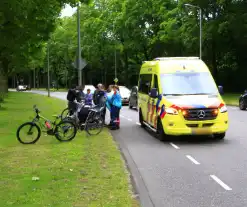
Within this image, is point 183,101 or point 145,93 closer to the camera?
point 183,101

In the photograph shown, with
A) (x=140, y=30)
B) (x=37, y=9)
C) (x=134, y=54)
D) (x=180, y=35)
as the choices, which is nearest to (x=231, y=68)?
(x=180, y=35)

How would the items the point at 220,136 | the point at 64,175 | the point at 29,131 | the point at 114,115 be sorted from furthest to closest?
the point at 114,115, the point at 220,136, the point at 29,131, the point at 64,175

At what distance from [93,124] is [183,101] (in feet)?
11.3

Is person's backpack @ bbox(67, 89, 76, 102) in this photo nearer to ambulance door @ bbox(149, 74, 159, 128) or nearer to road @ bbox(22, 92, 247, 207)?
road @ bbox(22, 92, 247, 207)

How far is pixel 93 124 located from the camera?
47.6 ft

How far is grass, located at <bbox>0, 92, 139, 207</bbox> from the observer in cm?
629

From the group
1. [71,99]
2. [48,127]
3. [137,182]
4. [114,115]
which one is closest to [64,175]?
[137,182]

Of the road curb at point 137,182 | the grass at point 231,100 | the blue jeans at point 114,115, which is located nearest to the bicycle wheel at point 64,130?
the road curb at point 137,182

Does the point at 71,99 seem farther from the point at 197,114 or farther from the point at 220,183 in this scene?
the point at 220,183

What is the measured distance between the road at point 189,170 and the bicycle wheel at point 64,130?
147cm

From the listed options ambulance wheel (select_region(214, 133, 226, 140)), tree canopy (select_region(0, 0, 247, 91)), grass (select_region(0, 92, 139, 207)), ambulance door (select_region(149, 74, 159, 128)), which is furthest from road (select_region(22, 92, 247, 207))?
tree canopy (select_region(0, 0, 247, 91))

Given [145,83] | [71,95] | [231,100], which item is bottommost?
[231,100]

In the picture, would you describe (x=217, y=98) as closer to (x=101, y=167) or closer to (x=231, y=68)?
(x=101, y=167)

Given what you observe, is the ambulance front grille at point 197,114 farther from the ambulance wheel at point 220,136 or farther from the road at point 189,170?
the ambulance wheel at point 220,136
